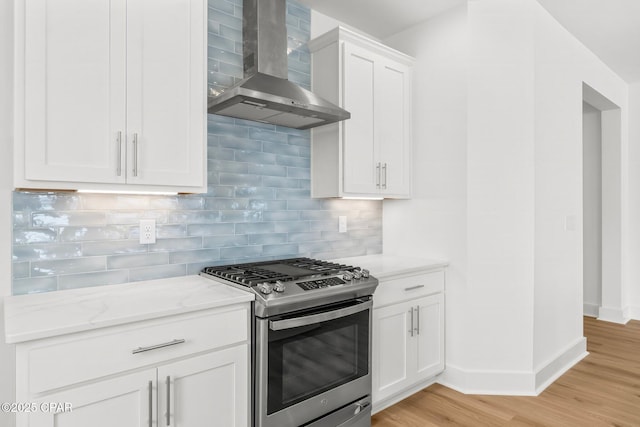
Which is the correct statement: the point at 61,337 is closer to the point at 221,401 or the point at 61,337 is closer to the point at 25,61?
the point at 221,401

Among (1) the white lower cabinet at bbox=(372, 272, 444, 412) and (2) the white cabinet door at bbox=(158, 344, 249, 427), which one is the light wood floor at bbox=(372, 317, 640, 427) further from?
(2) the white cabinet door at bbox=(158, 344, 249, 427)

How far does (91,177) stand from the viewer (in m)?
1.69

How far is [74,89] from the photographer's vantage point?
5.41ft

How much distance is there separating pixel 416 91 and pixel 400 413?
241 centimetres

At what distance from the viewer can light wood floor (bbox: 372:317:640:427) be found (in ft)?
8.09

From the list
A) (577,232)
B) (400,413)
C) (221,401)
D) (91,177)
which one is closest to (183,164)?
(91,177)

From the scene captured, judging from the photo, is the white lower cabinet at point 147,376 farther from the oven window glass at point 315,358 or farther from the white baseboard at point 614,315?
the white baseboard at point 614,315

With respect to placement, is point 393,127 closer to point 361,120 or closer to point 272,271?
point 361,120

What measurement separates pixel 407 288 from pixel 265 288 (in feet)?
3.99

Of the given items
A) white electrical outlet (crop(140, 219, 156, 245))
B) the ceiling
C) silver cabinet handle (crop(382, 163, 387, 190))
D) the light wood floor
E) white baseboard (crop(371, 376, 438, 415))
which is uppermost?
the ceiling

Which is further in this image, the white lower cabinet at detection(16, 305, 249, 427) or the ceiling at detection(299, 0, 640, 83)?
the ceiling at detection(299, 0, 640, 83)

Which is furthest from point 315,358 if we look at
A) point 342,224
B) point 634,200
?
point 634,200

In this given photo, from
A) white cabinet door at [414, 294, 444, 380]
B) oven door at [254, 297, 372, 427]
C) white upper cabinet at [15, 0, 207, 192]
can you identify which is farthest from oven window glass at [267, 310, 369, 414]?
white upper cabinet at [15, 0, 207, 192]

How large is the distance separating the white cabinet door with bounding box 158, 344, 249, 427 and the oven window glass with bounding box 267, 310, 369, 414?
14 centimetres
